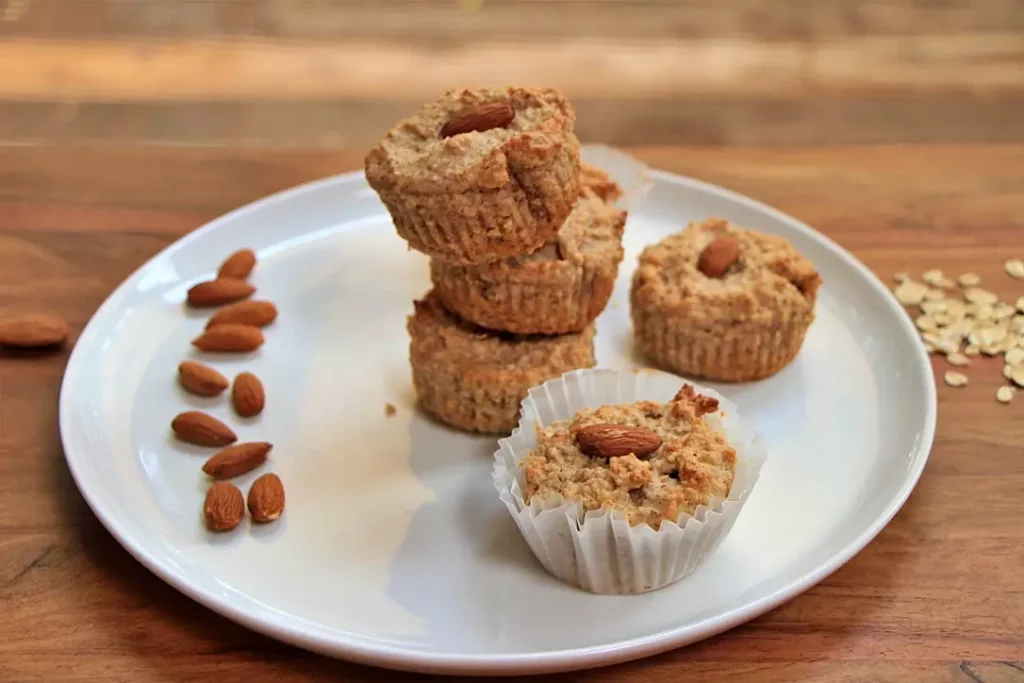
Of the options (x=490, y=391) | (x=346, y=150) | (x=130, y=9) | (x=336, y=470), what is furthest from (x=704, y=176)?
(x=130, y=9)

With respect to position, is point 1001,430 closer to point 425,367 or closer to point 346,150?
point 425,367

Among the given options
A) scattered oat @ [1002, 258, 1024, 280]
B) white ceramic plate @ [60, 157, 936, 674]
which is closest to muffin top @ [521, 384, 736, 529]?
white ceramic plate @ [60, 157, 936, 674]

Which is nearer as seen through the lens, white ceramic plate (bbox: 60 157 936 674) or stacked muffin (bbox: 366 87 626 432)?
white ceramic plate (bbox: 60 157 936 674)

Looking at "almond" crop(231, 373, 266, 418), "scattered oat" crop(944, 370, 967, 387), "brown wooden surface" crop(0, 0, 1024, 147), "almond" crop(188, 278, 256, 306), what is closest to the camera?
"almond" crop(231, 373, 266, 418)

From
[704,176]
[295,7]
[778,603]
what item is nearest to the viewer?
[778,603]

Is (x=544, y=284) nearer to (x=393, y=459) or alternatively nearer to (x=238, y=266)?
(x=393, y=459)

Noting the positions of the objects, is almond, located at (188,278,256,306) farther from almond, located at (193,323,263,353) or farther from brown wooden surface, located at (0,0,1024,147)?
brown wooden surface, located at (0,0,1024,147)

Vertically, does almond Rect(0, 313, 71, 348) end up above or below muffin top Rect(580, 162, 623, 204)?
below

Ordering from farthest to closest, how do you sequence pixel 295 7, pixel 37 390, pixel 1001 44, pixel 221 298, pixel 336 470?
pixel 295 7, pixel 1001 44, pixel 221 298, pixel 37 390, pixel 336 470
